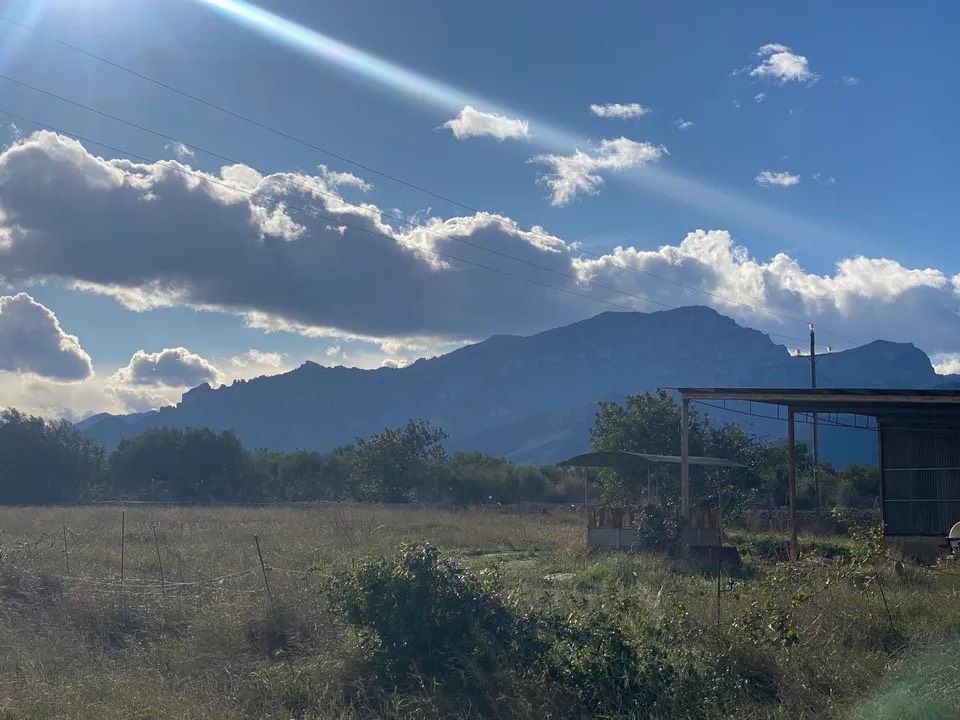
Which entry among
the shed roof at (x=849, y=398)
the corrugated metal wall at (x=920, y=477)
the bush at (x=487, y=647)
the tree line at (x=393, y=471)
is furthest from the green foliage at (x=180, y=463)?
the bush at (x=487, y=647)

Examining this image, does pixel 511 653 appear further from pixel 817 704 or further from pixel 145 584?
pixel 145 584

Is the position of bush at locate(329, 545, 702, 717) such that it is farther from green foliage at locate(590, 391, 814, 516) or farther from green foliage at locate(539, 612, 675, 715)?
green foliage at locate(590, 391, 814, 516)

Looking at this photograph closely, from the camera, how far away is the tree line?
40.7 m

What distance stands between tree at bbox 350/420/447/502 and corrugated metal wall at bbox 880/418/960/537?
33096 millimetres

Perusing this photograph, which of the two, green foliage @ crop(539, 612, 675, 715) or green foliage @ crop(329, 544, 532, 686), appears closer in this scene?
green foliage @ crop(539, 612, 675, 715)

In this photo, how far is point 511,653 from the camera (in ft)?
27.7

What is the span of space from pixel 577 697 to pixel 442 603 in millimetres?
1549

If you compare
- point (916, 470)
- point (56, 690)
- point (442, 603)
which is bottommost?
point (56, 690)

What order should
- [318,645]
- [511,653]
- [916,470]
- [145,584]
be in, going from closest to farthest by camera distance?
[511,653] < [318,645] < [145,584] < [916,470]

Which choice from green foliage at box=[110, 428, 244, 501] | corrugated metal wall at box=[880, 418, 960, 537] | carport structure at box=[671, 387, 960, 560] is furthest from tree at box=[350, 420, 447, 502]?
corrugated metal wall at box=[880, 418, 960, 537]

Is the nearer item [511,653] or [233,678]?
[511,653]

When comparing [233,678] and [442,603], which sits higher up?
[442,603]

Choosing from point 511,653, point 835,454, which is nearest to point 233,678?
point 511,653

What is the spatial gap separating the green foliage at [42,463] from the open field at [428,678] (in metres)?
52.8
